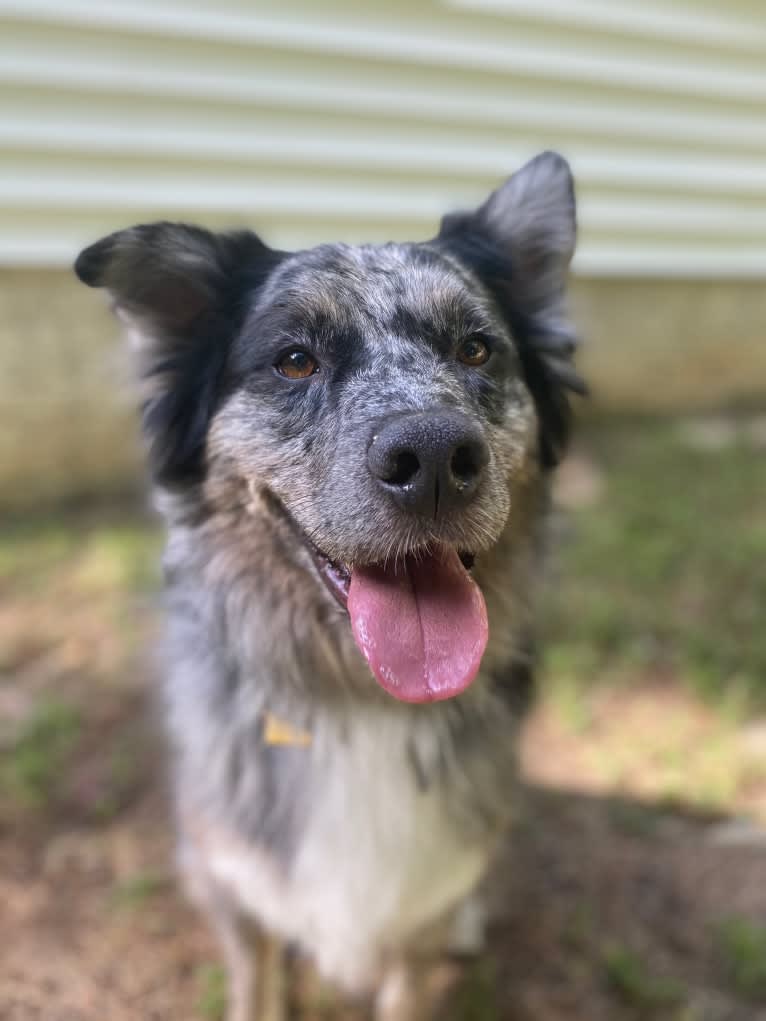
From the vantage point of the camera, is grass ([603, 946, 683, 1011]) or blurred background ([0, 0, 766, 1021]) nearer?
grass ([603, 946, 683, 1011])

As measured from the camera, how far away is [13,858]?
273cm

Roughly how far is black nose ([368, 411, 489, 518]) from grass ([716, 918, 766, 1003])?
6.28 ft

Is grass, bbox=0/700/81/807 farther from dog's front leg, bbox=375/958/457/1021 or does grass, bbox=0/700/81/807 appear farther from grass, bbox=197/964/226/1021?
dog's front leg, bbox=375/958/457/1021

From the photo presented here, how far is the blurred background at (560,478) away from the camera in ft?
8.49

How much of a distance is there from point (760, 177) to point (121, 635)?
18.2ft

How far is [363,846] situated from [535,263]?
5.23 feet

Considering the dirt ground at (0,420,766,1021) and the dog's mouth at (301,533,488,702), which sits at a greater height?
the dog's mouth at (301,533,488,702)

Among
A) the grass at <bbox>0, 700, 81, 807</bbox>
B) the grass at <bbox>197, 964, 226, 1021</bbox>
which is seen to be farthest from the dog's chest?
the grass at <bbox>0, 700, 81, 807</bbox>

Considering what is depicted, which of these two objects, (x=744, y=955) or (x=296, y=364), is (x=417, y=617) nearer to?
(x=296, y=364)

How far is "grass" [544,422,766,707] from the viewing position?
11.9 feet

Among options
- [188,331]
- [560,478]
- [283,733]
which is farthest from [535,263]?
[560,478]

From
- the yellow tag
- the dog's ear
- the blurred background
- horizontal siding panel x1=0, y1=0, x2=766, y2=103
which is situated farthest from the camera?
horizontal siding panel x1=0, y1=0, x2=766, y2=103

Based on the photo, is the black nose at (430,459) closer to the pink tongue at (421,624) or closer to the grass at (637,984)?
the pink tongue at (421,624)

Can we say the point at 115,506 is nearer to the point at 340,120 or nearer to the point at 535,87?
the point at 340,120
